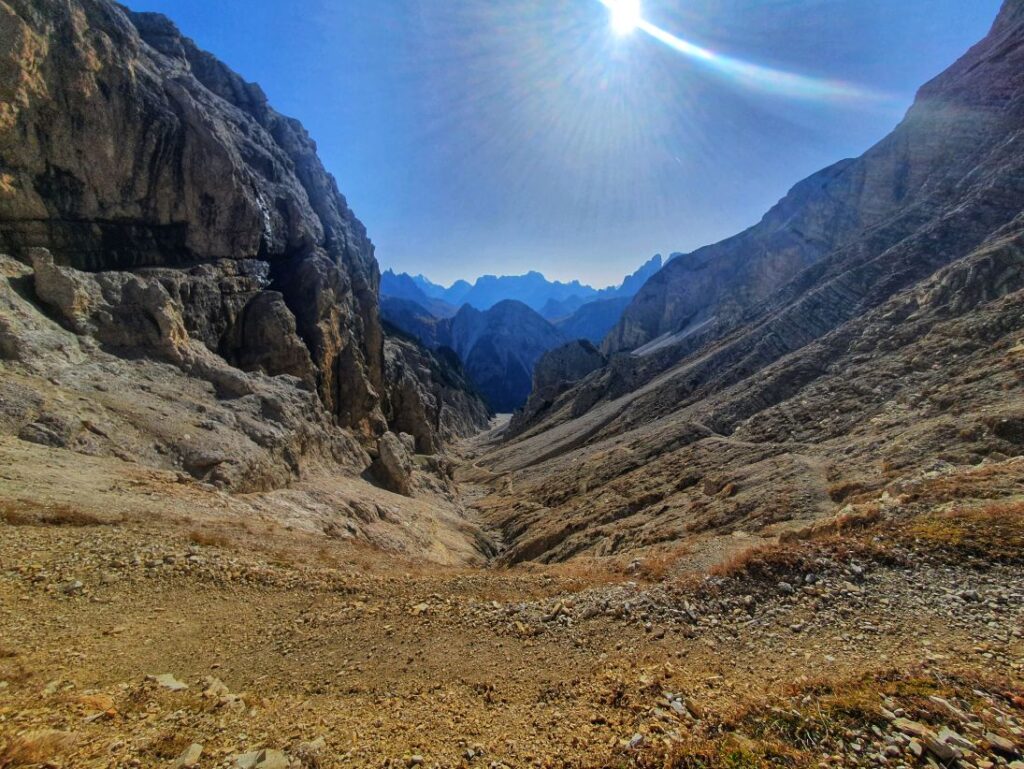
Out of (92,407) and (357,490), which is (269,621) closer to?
(92,407)

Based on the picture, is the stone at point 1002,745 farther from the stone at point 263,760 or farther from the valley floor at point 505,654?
the stone at point 263,760

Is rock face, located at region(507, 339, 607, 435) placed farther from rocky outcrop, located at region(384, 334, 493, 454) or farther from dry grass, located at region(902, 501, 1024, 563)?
dry grass, located at region(902, 501, 1024, 563)

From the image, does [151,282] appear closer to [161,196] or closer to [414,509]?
[161,196]

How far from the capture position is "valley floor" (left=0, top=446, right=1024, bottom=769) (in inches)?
223

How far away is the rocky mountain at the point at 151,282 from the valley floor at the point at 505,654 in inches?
442

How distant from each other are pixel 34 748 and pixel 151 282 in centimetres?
3261

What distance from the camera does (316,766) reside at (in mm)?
5523

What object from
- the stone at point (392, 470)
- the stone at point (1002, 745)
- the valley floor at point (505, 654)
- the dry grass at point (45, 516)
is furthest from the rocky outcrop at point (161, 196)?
the stone at point (1002, 745)

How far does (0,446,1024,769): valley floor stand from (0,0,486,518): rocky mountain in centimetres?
1123

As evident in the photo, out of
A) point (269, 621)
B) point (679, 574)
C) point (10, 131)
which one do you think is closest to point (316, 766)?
point (269, 621)

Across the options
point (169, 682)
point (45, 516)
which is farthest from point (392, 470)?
point (169, 682)

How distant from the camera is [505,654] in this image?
8.46m

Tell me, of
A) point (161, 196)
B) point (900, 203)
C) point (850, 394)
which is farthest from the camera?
point (900, 203)

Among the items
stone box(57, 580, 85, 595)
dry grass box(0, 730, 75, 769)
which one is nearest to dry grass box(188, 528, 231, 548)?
stone box(57, 580, 85, 595)
